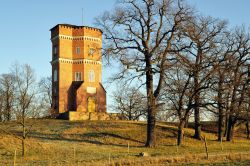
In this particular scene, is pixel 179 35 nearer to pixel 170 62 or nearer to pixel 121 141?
pixel 170 62

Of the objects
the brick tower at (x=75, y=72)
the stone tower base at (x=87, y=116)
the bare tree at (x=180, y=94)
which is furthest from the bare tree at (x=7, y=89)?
the bare tree at (x=180, y=94)

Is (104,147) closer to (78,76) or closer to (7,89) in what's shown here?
(78,76)

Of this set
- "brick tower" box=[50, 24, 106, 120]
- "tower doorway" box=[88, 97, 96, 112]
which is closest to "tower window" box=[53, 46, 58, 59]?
"brick tower" box=[50, 24, 106, 120]

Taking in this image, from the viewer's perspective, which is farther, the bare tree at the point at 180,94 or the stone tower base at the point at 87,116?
the stone tower base at the point at 87,116

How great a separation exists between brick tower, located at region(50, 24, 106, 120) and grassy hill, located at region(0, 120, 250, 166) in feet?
30.3

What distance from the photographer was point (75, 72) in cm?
5794

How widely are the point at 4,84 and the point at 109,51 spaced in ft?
130

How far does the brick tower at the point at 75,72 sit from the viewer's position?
56875 mm

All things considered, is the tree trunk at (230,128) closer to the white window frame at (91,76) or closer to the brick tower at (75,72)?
the brick tower at (75,72)

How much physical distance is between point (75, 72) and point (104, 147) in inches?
1037

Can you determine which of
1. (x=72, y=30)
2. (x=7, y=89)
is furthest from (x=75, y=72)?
(x=7, y=89)

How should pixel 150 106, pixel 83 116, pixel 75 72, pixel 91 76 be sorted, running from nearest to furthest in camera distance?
pixel 150 106 < pixel 83 116 < pixel 75 72 < pixel 91 76

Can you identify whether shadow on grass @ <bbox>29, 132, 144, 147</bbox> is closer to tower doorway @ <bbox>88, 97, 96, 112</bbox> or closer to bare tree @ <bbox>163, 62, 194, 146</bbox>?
bare tree @ <bbox>163, 62, 194, 146</bbox>

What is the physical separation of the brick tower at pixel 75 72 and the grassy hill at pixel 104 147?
30.3 ft
